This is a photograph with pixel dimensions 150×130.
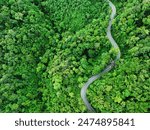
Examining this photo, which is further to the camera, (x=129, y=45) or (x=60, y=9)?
(x=60, y=9)

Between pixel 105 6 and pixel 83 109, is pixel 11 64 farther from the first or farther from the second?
pixel 105 6

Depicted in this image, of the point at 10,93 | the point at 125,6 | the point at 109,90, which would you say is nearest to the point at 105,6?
the point at 125,6

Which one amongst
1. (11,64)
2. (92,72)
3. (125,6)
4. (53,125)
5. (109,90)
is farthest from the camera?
(125,6)

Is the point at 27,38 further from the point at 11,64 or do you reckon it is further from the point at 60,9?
the point at 60,9

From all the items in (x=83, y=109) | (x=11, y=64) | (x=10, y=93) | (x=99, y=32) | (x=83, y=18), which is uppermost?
(x=83, y=18)

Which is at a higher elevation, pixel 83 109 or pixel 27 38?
pixel 27 38

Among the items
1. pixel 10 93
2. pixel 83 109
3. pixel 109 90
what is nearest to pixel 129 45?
pixel 109 90

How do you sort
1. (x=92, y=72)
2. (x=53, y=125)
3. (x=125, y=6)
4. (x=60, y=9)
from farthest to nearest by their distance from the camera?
1. (x=60, y=9)
2. (x=125, y=6)
3. (x=92, y=72)
4. (x=53, y=125)
